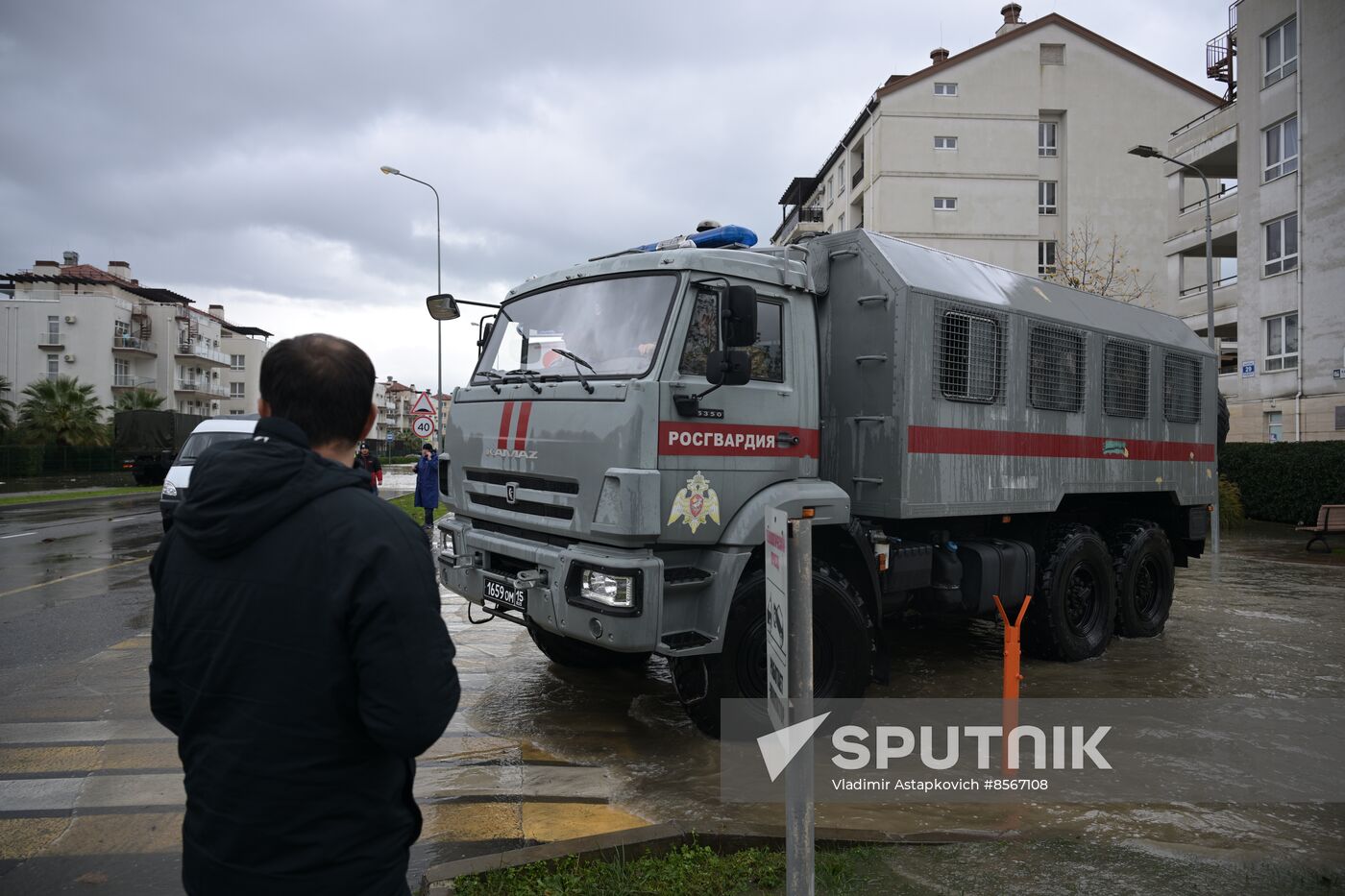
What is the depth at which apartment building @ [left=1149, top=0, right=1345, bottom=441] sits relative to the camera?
78.2 feet

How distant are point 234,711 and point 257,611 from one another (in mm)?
224

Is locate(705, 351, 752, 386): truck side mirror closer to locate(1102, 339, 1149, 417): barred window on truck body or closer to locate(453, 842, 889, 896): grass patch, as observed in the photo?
locate(453, 842, 889, 896): grass patch

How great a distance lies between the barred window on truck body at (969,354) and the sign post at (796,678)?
370 centimetres

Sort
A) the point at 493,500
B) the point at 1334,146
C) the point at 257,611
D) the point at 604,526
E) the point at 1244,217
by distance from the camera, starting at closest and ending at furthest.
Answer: the point at 257,611
the point at 604,526
the point at 493,500
the point at 1334,146
the point at 1244,217

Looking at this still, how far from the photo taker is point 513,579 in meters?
5.41

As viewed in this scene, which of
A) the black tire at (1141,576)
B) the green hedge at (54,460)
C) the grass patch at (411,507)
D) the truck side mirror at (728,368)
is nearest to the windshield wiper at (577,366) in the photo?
the truck side mirror at (728,368)

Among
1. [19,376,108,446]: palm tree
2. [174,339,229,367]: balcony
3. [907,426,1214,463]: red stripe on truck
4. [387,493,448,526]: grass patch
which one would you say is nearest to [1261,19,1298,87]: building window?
[907,426,1214,463]: red stripe on truck

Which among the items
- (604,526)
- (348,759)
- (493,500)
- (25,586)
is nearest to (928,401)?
(604,526)

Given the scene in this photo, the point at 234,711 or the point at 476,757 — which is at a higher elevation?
the point at 234,711

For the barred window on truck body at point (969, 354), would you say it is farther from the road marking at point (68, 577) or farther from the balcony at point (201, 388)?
the balcony at point (201, 388)

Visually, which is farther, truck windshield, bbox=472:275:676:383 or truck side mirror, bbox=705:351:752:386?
truck windshield, bbox=472:275:676:383

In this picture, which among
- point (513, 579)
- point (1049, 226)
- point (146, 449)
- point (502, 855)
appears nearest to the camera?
point (502, 855)

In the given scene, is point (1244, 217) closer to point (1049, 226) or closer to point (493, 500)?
point (1049, 226)

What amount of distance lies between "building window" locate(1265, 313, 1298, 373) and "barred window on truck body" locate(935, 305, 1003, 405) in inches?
938
